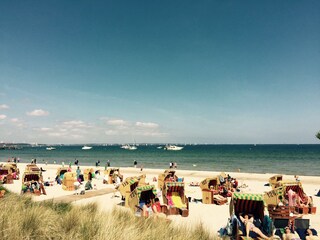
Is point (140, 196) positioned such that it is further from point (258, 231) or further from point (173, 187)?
point (258, 231)

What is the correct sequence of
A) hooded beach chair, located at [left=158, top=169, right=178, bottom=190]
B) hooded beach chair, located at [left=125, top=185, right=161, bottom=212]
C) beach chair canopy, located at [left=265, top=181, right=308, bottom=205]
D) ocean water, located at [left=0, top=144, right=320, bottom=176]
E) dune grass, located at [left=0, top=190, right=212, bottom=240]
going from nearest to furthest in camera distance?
dune grass, located at [left=0, top=190, right=212, bottom=240], hooded beach chair, located at [left=125, top=185, right=161, bottom=212], beach chair canopy, located at [left=265, top=181, right=308, bottom=205], hooded beach chair, located at [left=158, top=169, right=178, bottom=190], ocean water, located at [left=0, top=144, right=320, bottom=176]

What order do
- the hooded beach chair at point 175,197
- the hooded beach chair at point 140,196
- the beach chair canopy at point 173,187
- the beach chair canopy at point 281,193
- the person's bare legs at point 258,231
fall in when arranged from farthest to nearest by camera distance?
the beach chair canopy at point 173,187, the beach chair canopy at point 281,193, the hooded beach chair at point 175,197, the hooded beach chair at point 140,196, the person's bare legs at point 258,231

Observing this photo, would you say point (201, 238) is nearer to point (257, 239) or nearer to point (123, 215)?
point (123, 215)

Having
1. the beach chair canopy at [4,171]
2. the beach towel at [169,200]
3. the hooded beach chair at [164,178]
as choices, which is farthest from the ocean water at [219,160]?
the beach towel at [169,200]

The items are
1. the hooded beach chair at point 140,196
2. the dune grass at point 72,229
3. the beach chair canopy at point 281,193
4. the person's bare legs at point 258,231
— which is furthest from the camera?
the beach chair canopy at point 281,193

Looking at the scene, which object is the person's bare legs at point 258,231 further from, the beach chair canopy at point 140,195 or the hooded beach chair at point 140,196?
the beach chair canopy at point 140,195

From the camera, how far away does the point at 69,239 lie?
4324 millimetres

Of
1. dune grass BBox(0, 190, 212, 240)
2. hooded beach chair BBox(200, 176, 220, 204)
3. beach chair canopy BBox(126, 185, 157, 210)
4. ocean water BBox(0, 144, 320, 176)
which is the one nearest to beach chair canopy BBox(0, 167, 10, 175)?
beach chair canopy BBox(126, 185, 157, 210)

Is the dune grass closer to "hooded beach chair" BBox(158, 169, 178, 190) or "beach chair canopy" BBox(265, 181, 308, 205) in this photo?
"beach chair canopy" BBox(265, 181, 308, 205)

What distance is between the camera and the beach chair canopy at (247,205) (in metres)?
8.96

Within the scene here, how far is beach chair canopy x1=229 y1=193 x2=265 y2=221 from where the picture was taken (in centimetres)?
896

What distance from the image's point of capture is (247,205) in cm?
916

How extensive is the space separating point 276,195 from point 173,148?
12858 cm

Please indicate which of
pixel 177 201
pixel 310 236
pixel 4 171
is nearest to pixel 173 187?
pixel 177 201
